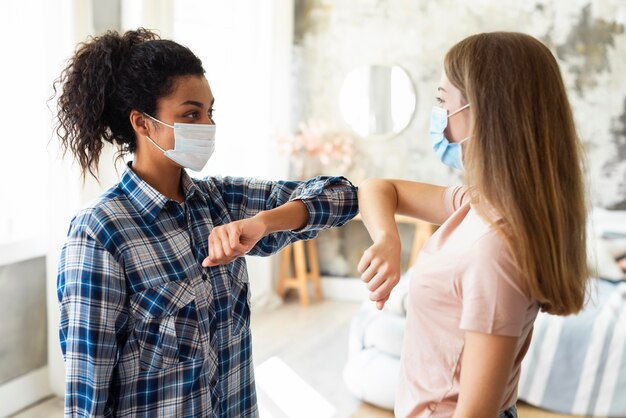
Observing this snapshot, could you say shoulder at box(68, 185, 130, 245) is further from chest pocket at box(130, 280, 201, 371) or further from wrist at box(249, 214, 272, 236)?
wrist at box(249, 214, 272, 236)

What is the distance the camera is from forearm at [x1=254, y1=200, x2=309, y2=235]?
3.83ft

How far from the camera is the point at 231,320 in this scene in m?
1.27

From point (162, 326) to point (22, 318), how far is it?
1900 mm

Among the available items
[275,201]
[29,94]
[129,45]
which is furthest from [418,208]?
[29,94]

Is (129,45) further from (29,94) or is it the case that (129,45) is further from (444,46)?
(444,46)

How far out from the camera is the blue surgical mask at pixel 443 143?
45.0 inches

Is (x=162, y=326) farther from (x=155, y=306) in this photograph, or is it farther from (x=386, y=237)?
(x=386, y=237)

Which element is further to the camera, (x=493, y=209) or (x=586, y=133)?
(x=586, y=133)

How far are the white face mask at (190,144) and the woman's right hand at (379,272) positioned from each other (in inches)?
18.2

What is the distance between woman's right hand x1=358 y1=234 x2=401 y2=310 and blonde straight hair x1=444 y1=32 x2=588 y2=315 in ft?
0.53

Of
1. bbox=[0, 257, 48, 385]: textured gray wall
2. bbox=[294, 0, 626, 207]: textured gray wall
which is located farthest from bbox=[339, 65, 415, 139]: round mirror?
bbox=[0, 257, 48, 385]: textured gray wall

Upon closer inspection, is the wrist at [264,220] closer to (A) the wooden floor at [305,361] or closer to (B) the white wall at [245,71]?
(A) the wooden floor at [305,361]

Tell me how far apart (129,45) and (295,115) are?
3666 mm

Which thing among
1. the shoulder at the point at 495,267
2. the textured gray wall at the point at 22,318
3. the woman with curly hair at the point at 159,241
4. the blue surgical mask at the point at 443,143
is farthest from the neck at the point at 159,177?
the textured gray wall at the point at 22,318
